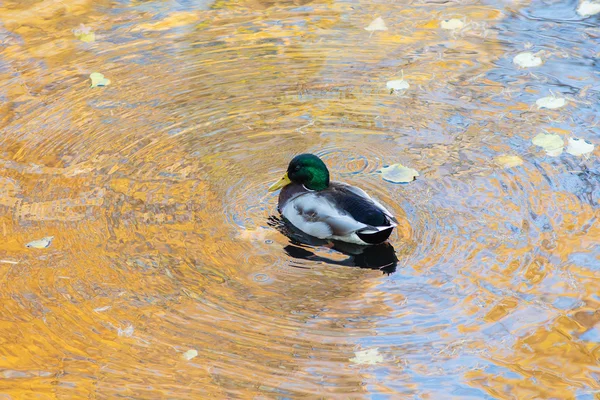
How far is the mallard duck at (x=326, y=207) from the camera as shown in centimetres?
521

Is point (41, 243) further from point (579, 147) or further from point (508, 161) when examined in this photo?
point (579, 147)

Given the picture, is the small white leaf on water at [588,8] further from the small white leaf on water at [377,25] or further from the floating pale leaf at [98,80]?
the floating pale leaf at [98,80]

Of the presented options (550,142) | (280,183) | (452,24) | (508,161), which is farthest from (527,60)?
(280,183)

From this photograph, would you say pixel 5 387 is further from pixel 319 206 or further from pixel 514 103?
pixel 514 103

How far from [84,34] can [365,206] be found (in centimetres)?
Result: 382

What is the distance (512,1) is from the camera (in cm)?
820

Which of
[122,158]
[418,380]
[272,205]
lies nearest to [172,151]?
[122,158]

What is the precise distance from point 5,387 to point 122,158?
7.00 ft

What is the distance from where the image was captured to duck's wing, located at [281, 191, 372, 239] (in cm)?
536

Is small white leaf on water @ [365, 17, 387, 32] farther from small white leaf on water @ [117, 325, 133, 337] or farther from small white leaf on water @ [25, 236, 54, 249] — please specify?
small white leaf on water @ [117, 325, 133, 337]

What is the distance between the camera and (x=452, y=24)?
25.5ft

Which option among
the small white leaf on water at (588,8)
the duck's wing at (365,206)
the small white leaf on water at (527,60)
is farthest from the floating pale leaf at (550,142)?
the small white leaf on water at (588,8)

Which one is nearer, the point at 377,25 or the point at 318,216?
the point at 318,216

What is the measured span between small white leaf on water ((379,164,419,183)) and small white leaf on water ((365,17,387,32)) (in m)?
2.26
